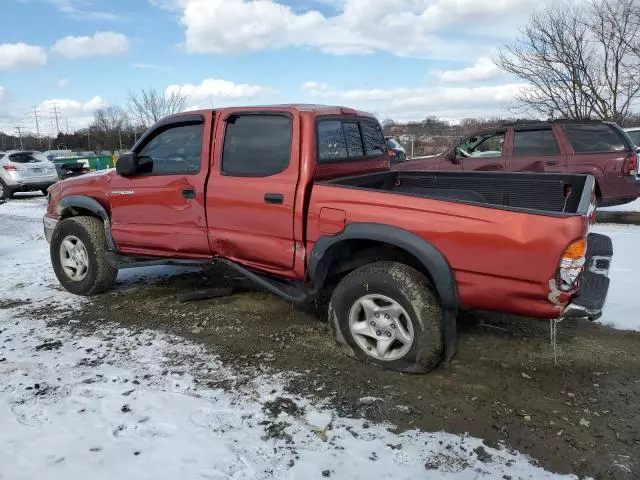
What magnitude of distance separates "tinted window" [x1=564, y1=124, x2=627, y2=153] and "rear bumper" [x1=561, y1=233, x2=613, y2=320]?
190 inches

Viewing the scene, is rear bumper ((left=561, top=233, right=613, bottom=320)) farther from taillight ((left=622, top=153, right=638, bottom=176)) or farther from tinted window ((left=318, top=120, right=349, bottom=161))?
taillight ((left=622, top=153, right=638, bottom=176))

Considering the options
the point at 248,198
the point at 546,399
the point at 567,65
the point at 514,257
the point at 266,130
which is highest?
the point at 567,65

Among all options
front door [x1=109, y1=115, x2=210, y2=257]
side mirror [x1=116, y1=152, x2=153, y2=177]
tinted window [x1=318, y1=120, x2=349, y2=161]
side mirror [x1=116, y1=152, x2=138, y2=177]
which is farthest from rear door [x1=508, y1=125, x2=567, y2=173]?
side mirror [x1=116, y1=152, x2=138, y2=177]

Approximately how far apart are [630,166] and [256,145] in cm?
660

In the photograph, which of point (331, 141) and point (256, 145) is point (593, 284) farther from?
point (256, 145)

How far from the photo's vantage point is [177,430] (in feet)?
9.48

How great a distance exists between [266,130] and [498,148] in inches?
226

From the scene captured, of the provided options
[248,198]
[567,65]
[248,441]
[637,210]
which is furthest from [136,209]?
[567,65]

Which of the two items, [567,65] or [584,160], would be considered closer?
[584,160]

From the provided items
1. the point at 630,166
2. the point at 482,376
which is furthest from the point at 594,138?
the point at 482,376

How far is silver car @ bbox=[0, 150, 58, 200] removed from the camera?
50.8ft

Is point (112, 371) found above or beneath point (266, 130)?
beneath

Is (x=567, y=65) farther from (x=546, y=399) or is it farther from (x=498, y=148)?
(x=546, y=399)

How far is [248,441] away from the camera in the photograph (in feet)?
9.16
